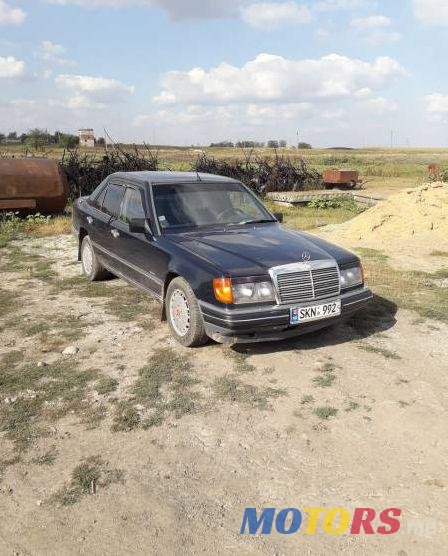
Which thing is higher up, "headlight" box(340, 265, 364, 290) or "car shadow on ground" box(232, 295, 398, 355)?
"headlight" box(340, 265, 364, 290)

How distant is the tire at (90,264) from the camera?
6820 mm

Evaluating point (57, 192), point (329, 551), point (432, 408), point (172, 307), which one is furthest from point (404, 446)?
point (57, 192)

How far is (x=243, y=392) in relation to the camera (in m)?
3.83

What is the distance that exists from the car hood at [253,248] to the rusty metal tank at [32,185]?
8.05 m

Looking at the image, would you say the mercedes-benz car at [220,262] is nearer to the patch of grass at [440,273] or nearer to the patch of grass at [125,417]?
the patch of grass at [125,417]

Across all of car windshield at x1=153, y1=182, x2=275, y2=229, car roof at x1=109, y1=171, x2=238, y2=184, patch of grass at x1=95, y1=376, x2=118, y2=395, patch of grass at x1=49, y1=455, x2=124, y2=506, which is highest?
car roof at x1=109, y1=171, x2=238, y2=184

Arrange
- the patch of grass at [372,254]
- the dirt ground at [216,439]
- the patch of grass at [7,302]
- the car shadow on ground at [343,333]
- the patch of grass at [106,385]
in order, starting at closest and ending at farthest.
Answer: the dirt ground at [216,439]
the patch of grass at [106,385]
the car shadow on ground at [343,333]
the patch of grass at [7,302]
the patch of grass at [372,254]

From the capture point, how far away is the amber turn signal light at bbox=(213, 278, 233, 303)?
4.10m

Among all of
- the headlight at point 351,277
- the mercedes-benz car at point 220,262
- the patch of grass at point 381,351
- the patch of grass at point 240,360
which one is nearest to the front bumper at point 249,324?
the mercedes-benz car at point 220,262

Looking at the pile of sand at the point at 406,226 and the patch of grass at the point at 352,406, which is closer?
the patch of grass at the point at 352,406

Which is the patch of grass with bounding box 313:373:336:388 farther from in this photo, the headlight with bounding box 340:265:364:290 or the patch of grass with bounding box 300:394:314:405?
the headlight with bounding box 340:265:364:290

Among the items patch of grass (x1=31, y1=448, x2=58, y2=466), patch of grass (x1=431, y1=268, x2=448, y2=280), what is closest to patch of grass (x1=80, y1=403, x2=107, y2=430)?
patch of grass (x1=31, y1=448, x2=58, y2=466)

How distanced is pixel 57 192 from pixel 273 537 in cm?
1111

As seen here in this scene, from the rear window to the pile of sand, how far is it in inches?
219
